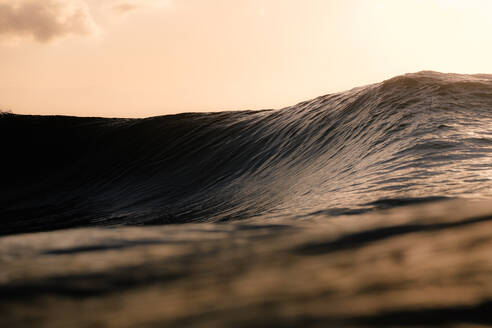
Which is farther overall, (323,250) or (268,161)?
(268,161)

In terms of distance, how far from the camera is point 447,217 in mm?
1609

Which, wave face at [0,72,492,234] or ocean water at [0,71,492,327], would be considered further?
wave face at [0,72,492,234]

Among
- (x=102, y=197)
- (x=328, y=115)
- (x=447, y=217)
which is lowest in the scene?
(x=102, y=197)

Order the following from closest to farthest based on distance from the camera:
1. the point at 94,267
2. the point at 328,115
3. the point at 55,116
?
1. the point at 94,267
2. the point at 328,115
3. the point at 55,116

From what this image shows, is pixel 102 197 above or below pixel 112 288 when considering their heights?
below

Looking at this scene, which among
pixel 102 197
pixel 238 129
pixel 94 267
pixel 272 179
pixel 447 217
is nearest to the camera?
pixel 94 267

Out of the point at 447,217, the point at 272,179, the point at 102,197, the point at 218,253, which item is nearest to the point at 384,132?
the point at 272,179

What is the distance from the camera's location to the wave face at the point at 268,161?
2770 millimetres

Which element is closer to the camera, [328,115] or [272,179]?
[272,179]

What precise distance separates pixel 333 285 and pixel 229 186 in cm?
486

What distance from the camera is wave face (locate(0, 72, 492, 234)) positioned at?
9.09ft

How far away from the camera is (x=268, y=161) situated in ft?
20.2

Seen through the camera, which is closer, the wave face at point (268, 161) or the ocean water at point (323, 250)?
the ocean water at point (323, 250)

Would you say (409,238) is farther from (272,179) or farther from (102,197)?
(102,197)
